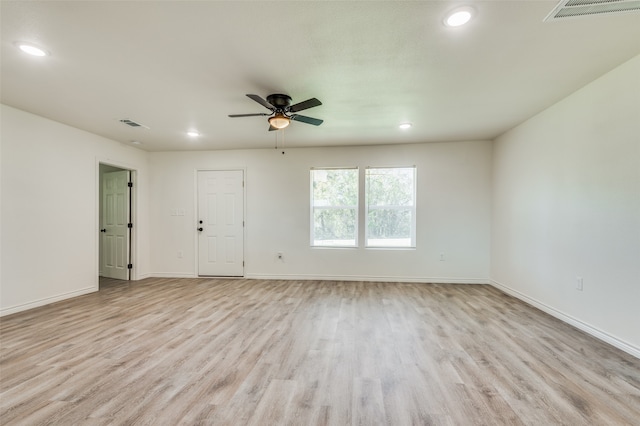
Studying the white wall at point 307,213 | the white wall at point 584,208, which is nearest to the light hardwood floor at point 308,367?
the white wall at point 584,208

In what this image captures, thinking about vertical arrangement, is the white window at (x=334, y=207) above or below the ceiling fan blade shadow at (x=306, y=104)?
below

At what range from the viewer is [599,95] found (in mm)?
2666

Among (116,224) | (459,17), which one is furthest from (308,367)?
(116,224)

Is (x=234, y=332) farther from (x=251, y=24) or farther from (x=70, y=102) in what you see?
(x=70, y=102)

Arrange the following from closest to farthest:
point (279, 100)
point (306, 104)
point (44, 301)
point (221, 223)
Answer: point (306, 104) → point (279, 100) → point (44, 301) → point (221, 223)

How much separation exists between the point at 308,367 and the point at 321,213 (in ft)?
11.2

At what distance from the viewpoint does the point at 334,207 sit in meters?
5.29

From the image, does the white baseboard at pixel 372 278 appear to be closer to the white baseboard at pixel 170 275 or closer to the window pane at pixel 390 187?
the white baseboard at pixel 170 275

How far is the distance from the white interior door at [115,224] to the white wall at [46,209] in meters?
0.81

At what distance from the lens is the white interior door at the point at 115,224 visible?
5238mm

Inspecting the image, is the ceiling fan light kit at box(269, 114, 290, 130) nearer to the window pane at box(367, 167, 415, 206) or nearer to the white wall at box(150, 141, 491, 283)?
the white wall at box(150, 141, 491, 283)

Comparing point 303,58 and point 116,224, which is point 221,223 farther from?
point 303,58

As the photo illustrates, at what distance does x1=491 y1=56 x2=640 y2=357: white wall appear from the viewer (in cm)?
239

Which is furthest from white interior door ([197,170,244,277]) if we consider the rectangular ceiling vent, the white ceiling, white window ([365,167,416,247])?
white window ([365,167,416,247])
